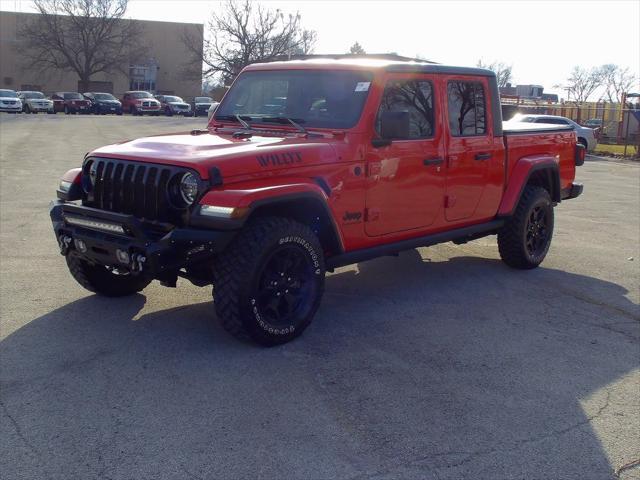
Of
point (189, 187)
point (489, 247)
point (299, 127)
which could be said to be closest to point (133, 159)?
point (189, 187)

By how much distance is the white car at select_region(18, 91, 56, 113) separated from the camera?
4781 cm

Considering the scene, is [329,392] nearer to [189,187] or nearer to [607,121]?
[189,187]

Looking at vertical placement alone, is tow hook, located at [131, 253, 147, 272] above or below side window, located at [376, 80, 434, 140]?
below

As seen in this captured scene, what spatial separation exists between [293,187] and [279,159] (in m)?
0.23

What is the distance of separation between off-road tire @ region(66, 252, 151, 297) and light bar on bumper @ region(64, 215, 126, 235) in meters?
0.51

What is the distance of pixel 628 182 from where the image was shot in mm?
18047

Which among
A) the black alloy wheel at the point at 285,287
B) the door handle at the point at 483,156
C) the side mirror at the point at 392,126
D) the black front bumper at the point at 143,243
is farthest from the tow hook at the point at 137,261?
the door handle at the point at 483,156

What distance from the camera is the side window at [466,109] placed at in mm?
6543

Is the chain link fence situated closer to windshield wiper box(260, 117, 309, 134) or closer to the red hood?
windshield wiper box(260, 117, 309, 134)

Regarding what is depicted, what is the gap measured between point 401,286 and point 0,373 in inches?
145

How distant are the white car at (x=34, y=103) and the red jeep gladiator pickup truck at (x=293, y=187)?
45317mm

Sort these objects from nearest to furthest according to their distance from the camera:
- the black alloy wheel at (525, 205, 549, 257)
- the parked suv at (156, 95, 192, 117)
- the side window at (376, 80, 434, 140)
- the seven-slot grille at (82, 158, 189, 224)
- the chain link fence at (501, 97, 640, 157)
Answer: the seven-slot grille at (82, 158, 189, 224) < the side window at (376, 80, 434, 140) < the black alloy wheel at (525, 205, 549, 257) < the chain link fence at (501, 97, 640, 157) < the parked suv at (156, 95, 192, 117)

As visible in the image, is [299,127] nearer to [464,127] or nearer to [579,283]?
[464,127]

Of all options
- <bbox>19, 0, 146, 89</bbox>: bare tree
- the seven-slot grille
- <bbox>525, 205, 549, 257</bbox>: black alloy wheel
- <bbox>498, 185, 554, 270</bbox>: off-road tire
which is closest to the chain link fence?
<bbox>525, 205, 549, 257</bbox>: black alloy wheel
